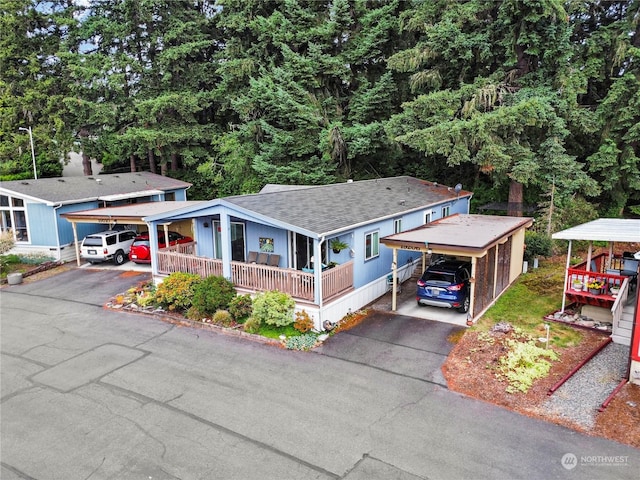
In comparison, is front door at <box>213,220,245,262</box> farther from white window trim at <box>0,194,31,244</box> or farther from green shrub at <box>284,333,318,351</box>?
white window trim at <box>0,194,31,244</box>

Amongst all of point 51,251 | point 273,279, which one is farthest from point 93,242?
point 273,279

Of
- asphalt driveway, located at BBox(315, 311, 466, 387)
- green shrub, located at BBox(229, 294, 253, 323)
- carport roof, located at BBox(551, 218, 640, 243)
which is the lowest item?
asphalt driveway, located at BBox(315, 311, 466, 387)

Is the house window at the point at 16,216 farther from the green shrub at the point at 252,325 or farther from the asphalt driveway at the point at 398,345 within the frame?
the asphalt driveway at the point at 398,345

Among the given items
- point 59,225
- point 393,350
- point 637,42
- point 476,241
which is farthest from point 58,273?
point 637,42

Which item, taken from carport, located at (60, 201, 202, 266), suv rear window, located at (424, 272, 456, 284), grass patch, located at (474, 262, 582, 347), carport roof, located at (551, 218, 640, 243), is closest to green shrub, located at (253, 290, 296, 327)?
suv rear window, located at (424, 272, 456, 284)

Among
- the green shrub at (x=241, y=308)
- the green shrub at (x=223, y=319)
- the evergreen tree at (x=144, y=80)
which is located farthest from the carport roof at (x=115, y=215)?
the evergreen tree at (x=144, y=80)

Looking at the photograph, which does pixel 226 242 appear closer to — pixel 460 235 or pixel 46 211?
pixel 460 235
